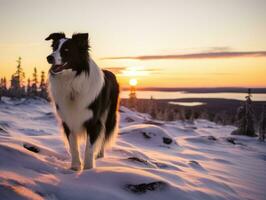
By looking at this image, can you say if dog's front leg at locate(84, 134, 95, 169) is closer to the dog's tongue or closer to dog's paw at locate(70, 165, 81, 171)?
dog's paw at locate(70, 165, 81, 171)

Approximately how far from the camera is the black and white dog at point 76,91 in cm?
674

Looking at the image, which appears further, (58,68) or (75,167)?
(75,167)

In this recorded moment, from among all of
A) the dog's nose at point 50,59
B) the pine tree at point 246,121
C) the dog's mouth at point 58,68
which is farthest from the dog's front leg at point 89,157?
the pine tree at point 246,121

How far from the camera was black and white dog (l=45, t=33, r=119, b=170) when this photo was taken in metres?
6.74

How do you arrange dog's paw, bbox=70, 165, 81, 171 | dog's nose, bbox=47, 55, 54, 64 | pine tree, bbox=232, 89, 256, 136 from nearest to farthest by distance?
dog's nose, bbox=47, 55, 54, 64 → dog's paw, bbox=70, 165, 81, 171 → pine tree, bbox=232, 89, 256, 136

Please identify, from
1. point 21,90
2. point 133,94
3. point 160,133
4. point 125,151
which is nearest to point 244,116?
point 160,133

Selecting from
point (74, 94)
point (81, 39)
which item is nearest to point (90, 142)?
point (74, 94)

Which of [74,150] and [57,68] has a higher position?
[57,68]

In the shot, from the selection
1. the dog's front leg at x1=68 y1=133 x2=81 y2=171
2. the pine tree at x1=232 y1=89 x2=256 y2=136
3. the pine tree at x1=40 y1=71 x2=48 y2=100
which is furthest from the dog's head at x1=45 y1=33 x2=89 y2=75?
the pine tree at x1=40 y1=71 x2=48 y2=100

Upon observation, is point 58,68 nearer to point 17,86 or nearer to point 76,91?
point 76,91

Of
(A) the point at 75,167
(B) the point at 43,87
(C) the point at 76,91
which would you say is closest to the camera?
(C) the point at 76,91

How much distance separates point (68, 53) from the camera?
6.76 metres

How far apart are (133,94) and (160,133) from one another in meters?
99.2

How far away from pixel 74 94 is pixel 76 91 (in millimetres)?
83
